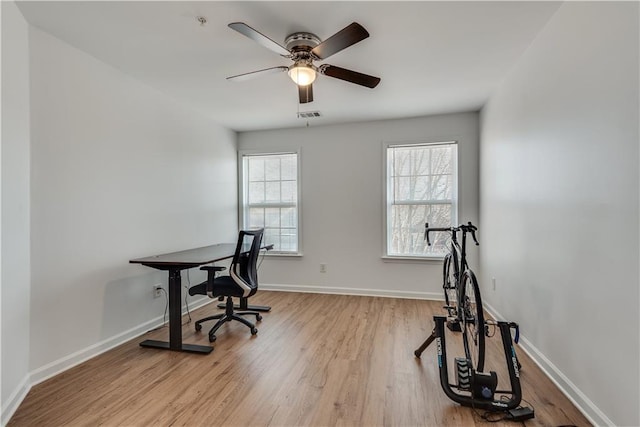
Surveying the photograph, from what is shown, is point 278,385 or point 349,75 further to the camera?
point 349,75

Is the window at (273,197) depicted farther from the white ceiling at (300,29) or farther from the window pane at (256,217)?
the white ceiling at (300,29)

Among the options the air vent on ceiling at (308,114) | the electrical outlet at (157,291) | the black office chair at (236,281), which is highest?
the air vent on ceiling at (308,114)

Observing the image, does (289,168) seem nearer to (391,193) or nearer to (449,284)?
(391,193)

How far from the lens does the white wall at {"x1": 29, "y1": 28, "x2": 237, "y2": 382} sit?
2225 mm

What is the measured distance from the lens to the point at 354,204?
4527 millimetres

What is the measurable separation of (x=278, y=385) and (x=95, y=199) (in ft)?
6.94

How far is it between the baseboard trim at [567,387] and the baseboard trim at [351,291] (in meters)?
1.58

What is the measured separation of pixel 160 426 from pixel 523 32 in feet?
11.3

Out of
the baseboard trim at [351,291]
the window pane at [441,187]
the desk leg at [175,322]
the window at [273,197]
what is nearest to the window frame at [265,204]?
the window at [273,197]

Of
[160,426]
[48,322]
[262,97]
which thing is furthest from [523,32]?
[48,322]

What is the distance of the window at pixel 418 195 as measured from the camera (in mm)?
4250

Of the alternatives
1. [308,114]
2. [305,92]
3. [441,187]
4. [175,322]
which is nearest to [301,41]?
[305,92]

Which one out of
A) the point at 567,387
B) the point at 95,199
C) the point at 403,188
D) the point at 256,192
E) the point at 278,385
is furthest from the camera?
the point at 256,192

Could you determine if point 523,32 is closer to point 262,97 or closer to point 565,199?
point 565,199
